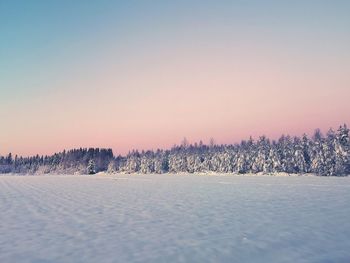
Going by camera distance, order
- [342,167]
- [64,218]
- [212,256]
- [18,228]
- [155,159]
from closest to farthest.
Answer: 1. [212,256]
2. [18,228]
3. [64,218]
4. [342,167]
5. [155,159]

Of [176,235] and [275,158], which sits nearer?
[176,235]

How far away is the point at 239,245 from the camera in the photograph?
1208cm

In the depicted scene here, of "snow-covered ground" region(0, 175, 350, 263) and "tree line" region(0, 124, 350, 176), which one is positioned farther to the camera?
"tree line" region(0, 124, 350, 176)

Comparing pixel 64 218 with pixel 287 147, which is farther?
pixel 287 147

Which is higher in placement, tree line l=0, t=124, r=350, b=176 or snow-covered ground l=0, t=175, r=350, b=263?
tree line l=0, t=124, r=350, b=176

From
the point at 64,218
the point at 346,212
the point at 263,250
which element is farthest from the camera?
the point at 346,212

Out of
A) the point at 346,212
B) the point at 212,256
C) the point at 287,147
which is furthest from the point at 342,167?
the point at 212,256

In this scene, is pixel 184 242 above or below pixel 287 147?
below

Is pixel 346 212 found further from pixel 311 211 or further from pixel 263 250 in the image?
pixel 263 250

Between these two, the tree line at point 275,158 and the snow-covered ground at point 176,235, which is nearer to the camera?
the snow-covered ground at point 176,235

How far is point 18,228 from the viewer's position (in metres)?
15.5

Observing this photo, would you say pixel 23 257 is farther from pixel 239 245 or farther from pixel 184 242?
pixel 239 245

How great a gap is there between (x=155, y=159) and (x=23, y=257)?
523 feet

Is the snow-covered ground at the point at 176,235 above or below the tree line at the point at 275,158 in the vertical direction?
below
